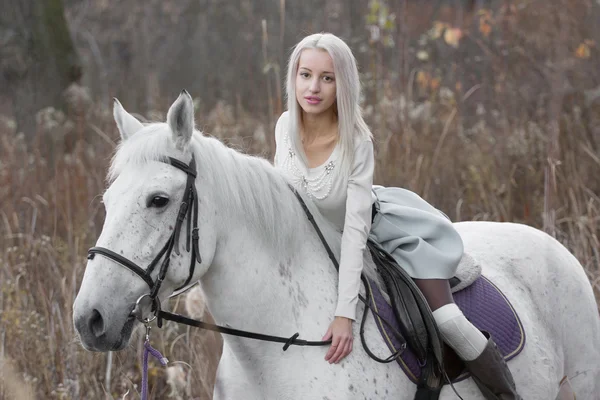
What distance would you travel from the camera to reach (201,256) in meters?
2.23

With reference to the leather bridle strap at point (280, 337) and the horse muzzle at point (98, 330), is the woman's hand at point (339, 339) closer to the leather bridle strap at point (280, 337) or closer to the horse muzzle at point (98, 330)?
the leather bridle strap at point (280, 337)

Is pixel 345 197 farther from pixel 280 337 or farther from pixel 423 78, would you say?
pixel 423 78

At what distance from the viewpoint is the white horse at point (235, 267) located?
2096mm

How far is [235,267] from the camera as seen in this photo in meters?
2.34

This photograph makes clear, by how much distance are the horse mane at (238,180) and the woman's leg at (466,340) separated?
1.80 ft

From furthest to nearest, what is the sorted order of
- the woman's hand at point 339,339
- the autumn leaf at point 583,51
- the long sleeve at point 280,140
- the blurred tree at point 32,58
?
the blurred tree at point 32,58, the autumn leaf at point 583,51, the long sleeve at point 280,140, the woman's hand at point 339,339

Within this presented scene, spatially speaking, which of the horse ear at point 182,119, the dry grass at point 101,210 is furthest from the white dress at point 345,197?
the dry grass at point 101,210

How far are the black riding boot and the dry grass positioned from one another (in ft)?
4.35

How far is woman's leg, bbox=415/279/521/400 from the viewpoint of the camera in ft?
8.41

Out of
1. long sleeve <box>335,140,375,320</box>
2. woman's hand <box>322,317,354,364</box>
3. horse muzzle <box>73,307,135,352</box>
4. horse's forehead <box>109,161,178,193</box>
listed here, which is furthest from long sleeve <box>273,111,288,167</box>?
horse muzzle <box>73,307,135,352</box>

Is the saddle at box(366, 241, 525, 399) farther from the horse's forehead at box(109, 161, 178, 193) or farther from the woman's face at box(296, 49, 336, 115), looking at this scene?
the horse's forehead at box(109, 161, 178, 193)

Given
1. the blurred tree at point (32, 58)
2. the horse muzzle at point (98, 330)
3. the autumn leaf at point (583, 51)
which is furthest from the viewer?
the blurred tree at point (32, 58)

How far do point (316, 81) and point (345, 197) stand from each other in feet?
1.39

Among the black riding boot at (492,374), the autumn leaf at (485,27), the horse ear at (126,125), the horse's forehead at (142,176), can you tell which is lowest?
the black riding boot at (492,374)
